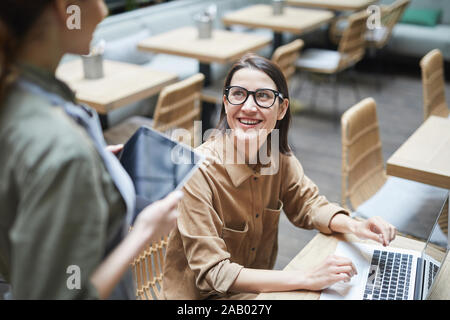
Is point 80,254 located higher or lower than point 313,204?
higher

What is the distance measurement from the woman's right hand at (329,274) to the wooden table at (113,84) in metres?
1.84

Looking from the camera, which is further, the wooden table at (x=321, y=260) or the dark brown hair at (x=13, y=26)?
the wooden table at (x=321, y=260)

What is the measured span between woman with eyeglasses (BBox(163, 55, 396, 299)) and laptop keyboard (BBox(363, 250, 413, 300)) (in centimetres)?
5

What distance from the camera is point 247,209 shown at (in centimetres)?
145

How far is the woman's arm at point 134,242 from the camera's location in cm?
73

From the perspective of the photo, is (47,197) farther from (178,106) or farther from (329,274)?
(178,106)

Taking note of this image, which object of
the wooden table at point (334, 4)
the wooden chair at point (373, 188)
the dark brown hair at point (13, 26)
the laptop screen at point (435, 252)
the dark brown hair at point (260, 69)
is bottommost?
the wooden chair at point (373, 188)

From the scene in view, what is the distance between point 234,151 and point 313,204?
338mm

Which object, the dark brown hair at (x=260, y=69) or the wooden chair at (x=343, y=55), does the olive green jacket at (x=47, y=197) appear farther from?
the wooden chair at (x=343, y=55)

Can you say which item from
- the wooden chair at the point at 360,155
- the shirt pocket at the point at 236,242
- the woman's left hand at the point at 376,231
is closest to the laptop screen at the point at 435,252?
the woman's left hand at the point at 376,231

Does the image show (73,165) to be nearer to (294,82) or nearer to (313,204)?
(313,204)

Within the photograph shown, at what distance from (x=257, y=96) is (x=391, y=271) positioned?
617mm

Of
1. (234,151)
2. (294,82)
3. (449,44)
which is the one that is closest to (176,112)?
(234,151)
